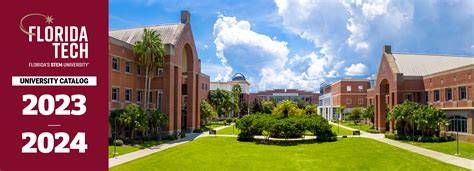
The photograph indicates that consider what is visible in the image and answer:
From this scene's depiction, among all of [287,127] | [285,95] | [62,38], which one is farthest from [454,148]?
[285,95]

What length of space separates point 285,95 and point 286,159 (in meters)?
131

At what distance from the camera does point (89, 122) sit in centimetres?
1457

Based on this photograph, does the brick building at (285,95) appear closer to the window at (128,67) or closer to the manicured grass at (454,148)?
Result: the window at (128,67)

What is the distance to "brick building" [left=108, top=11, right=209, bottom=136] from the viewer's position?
4094 centimetres

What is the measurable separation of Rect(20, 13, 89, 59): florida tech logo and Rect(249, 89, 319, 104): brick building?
465ft

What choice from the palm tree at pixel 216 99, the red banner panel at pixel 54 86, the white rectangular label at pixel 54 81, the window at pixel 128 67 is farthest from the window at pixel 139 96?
the palm tree at pixel 216 99

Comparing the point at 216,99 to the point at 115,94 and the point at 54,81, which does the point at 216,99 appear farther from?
the point at 54,81

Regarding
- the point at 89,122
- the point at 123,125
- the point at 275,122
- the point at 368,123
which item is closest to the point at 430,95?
the point at 275,122

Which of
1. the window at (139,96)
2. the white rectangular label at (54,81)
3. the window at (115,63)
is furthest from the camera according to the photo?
the window at (139,96)

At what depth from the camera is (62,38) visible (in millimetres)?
14312

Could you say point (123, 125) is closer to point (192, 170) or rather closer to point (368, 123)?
point (192, 170)

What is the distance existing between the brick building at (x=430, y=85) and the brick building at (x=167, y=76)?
2925 cm

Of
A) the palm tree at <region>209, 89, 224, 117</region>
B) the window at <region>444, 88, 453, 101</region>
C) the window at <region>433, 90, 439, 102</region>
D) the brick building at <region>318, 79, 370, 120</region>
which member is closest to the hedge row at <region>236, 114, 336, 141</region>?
the window at <region>444, 88, 453, 101</region>

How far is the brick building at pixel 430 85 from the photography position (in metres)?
41.5
